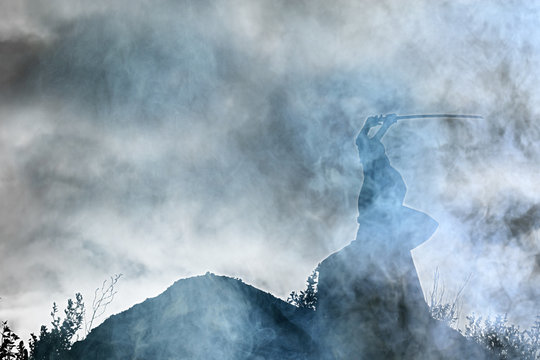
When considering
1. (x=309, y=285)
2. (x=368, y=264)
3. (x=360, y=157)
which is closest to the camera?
(x=368, y=264)

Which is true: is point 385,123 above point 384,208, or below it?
above

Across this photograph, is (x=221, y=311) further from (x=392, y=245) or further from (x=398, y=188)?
(x=398, y=188)

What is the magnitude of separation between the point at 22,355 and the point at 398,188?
44.7 feet

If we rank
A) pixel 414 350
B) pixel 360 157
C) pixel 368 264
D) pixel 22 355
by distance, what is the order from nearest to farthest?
pixel 414 350
pixel 368 264
pixel 360 157
pixel 22 355

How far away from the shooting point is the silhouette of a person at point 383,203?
42.1 ft

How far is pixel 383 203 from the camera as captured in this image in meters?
13.3

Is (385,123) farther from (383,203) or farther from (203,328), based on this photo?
(203,328)

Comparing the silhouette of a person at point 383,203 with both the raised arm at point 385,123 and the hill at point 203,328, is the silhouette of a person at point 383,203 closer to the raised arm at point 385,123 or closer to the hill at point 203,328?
the raised arm at point 385,123

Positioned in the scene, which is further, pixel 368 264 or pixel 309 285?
pixel 309 285

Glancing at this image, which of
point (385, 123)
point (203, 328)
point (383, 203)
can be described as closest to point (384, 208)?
point (383, 203)

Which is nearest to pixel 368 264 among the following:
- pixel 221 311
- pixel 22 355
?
pixel 221 311

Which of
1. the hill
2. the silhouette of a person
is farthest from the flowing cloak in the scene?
the hill

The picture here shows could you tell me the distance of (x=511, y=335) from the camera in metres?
→ 24.5

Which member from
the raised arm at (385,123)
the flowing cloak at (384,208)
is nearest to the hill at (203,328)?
the flowing cloak at (384,208)
